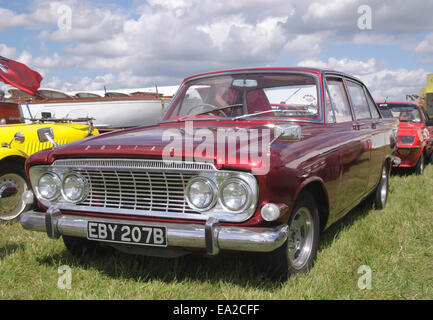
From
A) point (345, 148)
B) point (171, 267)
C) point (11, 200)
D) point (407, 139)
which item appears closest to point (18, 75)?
point (11, 200)

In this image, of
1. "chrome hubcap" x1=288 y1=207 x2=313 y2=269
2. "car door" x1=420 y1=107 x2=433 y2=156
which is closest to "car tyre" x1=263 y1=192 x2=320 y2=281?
"chrome hubcap" x1=288 y1=207 x2=313 y2=269

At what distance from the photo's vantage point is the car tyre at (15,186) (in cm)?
472

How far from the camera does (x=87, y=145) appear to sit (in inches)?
120

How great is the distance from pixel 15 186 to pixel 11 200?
0.16 meters

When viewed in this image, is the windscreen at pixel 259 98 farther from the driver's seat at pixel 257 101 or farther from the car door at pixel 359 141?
the car door at pixel 359 141

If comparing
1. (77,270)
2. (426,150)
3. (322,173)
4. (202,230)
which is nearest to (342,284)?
(322,173)

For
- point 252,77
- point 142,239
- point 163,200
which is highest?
point 252,77

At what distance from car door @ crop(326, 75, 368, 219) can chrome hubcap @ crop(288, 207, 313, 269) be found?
338mm

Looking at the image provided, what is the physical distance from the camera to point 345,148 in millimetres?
3660

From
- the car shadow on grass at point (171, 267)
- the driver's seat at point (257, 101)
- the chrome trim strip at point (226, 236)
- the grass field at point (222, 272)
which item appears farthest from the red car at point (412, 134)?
the chrome trim strip at point (226, 236)

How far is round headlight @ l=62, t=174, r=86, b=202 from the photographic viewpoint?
9.89 feet

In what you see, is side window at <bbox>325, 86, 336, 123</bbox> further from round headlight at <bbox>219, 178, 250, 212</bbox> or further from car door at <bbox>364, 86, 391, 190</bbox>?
round headlight at <bbox>219, 178, 250, 212</bbox>
